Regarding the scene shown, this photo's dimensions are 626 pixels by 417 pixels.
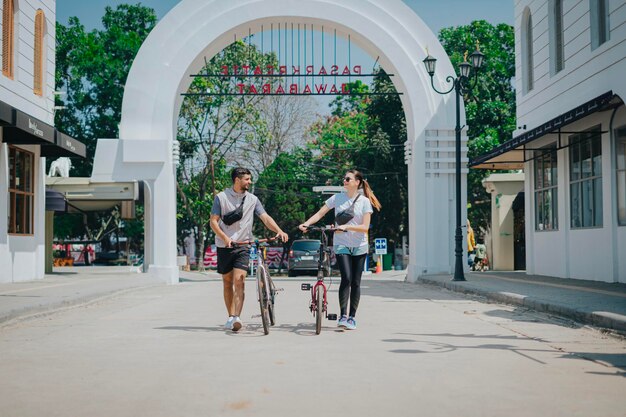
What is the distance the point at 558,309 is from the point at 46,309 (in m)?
7.79

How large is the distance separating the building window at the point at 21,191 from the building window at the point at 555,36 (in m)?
13.9

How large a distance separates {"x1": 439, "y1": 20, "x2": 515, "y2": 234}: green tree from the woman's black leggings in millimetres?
31048

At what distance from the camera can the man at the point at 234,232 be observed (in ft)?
31.9

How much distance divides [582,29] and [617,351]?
38.5 feet

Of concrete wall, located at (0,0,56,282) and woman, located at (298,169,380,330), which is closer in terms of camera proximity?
woman, located at (298,169,380,330)

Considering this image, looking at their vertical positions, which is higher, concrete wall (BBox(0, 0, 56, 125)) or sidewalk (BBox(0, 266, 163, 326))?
concrete wall (BBox(0, 0, 56, 125))

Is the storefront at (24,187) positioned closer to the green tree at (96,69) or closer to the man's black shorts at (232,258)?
the man's black shorts at (232,258)

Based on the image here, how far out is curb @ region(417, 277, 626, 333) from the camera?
32.0ft

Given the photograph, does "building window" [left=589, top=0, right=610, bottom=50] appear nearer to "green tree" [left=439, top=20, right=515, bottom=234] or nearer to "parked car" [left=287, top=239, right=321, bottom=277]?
"parked car" [left=287, top=239, right=321, bottom=277]

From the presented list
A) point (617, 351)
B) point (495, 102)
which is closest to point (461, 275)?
point (617, 351)

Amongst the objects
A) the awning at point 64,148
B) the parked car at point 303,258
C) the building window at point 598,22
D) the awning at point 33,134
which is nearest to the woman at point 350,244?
the building window at point 598,22

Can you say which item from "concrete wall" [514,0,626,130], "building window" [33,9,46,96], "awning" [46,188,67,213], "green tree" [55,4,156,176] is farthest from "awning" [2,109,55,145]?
"green tree" [55,4,156,176]

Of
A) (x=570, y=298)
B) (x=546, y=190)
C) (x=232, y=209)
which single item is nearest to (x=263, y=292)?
(x=232, y=209)

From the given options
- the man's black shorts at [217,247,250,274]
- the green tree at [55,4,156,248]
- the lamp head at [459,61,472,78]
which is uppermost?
the green tree at [55,4,156,248]
